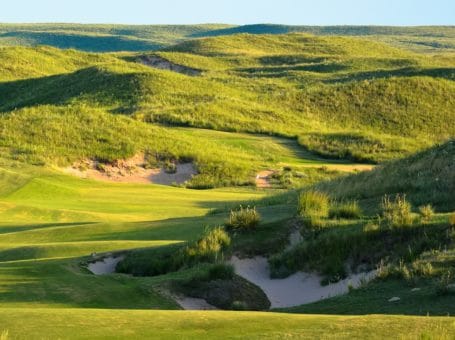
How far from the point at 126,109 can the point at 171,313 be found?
182 ft

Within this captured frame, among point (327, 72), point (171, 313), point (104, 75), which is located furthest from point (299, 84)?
point (171, 313)

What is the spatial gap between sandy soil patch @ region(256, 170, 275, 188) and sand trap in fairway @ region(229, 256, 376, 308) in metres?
27.9

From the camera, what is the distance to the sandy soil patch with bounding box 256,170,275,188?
4553 centimetres

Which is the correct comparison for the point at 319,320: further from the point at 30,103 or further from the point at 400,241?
the point at 30,103

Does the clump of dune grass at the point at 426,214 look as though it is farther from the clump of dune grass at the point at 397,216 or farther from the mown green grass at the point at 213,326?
the mown green grass at the point at 213,326

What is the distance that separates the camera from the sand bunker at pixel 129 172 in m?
45.2

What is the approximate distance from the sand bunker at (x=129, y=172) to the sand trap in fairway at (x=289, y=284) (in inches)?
1090

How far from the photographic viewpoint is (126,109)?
65.5 meters

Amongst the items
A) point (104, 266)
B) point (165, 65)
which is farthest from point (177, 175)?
point (165, 65)

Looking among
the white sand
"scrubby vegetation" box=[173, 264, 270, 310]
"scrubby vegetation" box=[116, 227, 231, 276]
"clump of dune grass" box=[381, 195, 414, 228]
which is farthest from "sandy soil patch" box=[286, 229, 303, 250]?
the white sand

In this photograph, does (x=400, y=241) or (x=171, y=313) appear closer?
(x=171, y=313)

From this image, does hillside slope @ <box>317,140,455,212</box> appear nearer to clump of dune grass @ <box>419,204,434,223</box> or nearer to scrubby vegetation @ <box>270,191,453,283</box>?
clump of dune grass @ <box>419,204,434,223</box>

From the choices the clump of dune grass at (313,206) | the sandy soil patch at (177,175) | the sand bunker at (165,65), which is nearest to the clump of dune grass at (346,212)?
the clump of dune grass at (313,206)

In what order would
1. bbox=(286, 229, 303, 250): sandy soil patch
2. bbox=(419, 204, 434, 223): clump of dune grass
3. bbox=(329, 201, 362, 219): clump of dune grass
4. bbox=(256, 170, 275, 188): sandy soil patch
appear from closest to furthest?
bbox=(419, 204, 434, 223): clump of dune grass, bbox=(286, 229, 303, 250): sandy soil patch, bbox=(329, 201, 362, 219): clump of dune grass, bbox=(256, 170, 275, 188): sandy soil patch
